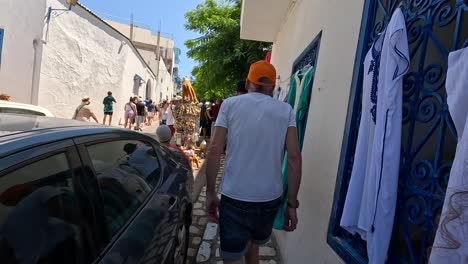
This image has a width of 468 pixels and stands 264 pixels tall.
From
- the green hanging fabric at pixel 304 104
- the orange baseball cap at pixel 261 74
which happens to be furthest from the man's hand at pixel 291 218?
the green hanging fabric at pixel 304 104

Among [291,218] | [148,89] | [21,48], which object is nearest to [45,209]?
[291,218]

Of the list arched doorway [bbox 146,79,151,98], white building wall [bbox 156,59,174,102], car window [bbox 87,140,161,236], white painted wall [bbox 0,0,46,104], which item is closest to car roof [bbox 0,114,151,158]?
car window [bbox 87,140,161,236]

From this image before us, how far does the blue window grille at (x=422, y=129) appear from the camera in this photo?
1.40 m

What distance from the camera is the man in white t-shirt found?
2.27 m

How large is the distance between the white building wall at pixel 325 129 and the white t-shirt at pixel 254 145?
480 mm

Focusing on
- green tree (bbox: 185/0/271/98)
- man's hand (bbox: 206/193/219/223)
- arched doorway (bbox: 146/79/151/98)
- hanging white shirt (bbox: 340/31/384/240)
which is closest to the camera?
hanging white shirt (bbox: 340/31/384/240)

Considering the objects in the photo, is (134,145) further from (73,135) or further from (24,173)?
(24,173)

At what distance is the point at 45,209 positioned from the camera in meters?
1.25

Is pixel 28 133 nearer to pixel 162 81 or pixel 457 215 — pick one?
pixel 457 215

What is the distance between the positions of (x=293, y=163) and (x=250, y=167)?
13.3 inches

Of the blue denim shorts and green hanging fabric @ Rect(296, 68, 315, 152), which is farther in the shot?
green hanging fabric @ Rect(296, 68, 315, 152)

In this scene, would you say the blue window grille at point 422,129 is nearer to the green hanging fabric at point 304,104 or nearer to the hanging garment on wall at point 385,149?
the hanging garment on wall at point 385,149

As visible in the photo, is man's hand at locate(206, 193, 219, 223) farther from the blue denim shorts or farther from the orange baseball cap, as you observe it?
the orange baseball cap

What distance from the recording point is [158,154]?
287cm
